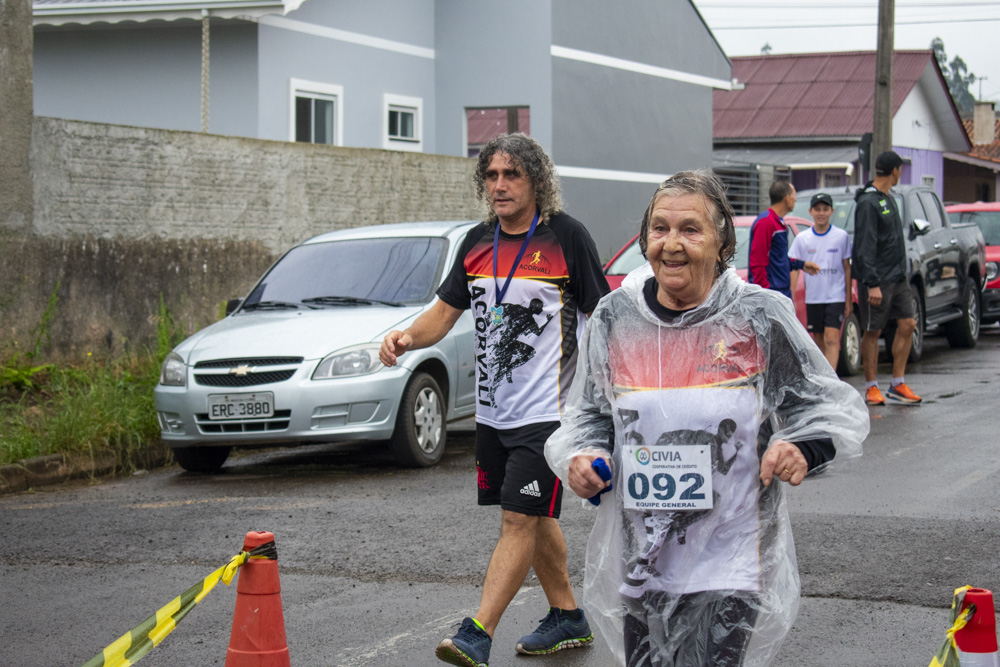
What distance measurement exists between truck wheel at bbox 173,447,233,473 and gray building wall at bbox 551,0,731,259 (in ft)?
41.5

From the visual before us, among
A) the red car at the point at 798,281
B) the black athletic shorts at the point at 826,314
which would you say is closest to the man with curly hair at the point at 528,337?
the black athletic shorts at the point at 826,314

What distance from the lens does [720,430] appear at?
9.95 feet

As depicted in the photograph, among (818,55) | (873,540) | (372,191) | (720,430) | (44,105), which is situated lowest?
(873,540)

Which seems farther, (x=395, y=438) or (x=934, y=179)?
(x=934, y=179)

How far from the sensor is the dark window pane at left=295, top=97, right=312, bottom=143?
712 inches

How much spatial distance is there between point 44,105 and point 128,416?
34.3 ft

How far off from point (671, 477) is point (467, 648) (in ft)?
4.64

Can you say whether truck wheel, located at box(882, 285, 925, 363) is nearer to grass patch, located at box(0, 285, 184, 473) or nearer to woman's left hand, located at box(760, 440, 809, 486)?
grass patch, located at box(0, 285, 184, 473)

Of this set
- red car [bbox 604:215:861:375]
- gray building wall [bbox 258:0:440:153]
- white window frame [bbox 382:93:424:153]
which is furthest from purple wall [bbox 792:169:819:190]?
red car [bbox 604:215:861:375]

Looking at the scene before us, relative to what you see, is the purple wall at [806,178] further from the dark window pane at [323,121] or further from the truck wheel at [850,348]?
the truck wheel at [850,348]

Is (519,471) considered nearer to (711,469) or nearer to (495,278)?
(495,278)

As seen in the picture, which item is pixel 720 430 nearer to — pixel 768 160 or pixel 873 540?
pixel 873 540

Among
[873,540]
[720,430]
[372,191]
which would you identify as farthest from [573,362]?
[372,191]

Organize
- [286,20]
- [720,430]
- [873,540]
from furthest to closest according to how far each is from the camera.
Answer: [286,20] < [873,540] < [720,430]
